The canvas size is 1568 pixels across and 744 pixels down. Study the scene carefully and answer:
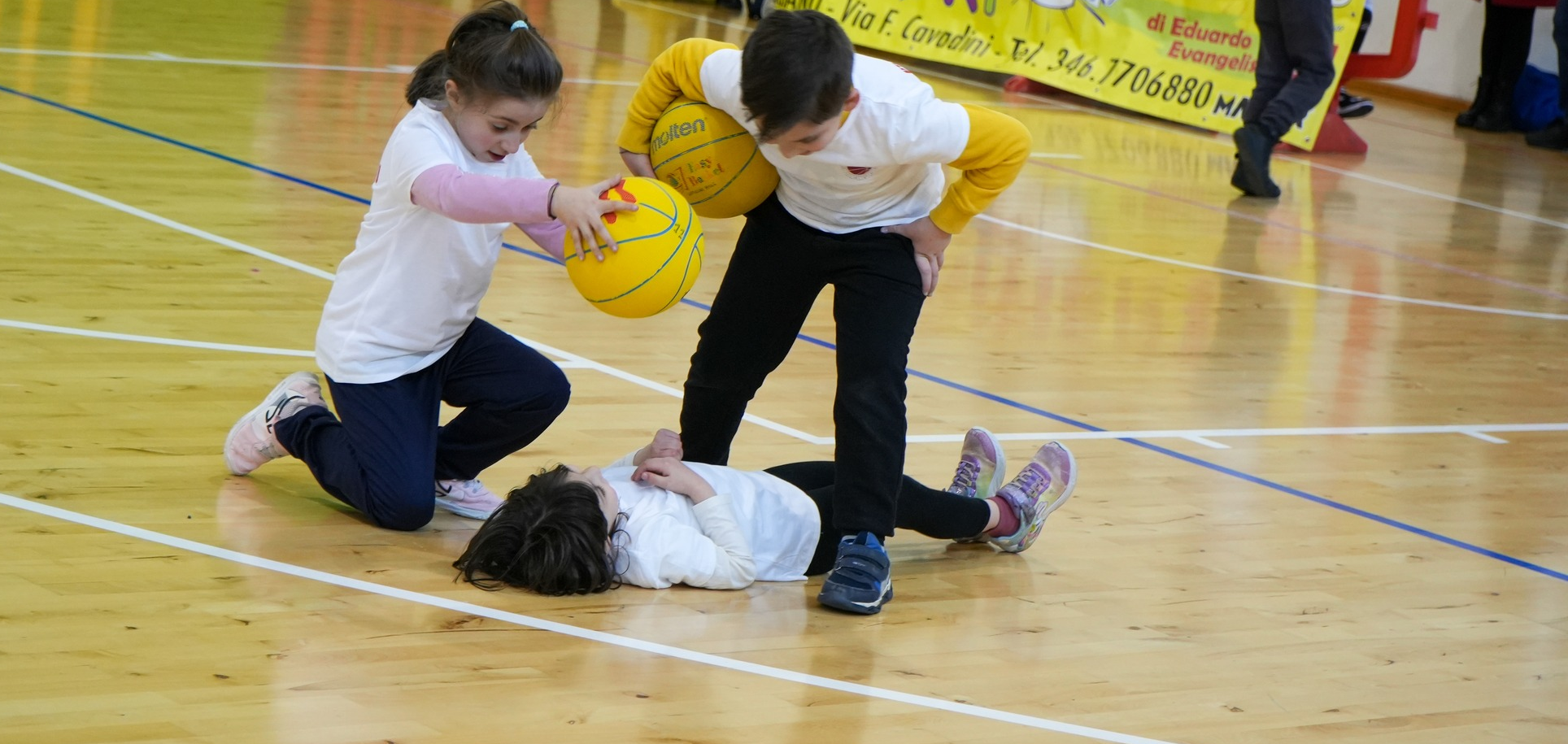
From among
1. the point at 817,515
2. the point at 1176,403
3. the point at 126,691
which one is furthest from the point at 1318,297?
the point at 126,691

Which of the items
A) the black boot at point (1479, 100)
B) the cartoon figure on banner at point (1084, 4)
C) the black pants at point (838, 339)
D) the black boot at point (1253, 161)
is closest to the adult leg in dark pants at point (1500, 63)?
the black boot at point (1479, 100)

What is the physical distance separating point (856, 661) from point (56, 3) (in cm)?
717

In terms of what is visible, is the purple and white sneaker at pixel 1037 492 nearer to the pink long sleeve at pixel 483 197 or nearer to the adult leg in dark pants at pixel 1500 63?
the pink long sleeve at pixel 483 197

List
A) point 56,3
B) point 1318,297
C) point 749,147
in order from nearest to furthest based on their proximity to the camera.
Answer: point 749,147
point 1318,297
point 56,3

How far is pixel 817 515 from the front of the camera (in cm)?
293

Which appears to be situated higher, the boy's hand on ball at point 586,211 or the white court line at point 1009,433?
the boy's hand on ball at point 586,211

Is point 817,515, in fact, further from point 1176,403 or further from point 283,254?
point 283,254

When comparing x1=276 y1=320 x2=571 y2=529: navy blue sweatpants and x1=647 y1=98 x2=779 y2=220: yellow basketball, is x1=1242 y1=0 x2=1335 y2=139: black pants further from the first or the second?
x1=276 y1=320 x2=571 y2=529: navy blue sweatpants

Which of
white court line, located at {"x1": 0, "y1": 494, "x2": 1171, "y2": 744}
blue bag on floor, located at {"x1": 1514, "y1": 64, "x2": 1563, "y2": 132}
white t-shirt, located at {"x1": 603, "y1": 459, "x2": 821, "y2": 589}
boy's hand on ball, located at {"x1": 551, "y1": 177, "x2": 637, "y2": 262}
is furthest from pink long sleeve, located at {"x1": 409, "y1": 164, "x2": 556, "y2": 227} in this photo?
blue bag on floor, located at {"x1": 1514, "y1": 64, "x2": 1563, "y2": 132}

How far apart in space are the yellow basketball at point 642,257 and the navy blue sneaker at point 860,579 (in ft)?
1.73

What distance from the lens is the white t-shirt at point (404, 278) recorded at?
112 inches

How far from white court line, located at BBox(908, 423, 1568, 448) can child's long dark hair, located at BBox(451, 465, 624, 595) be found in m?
1.18

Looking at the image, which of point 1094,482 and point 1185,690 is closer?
point 1185,690

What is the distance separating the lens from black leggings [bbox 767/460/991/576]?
9.68ft
